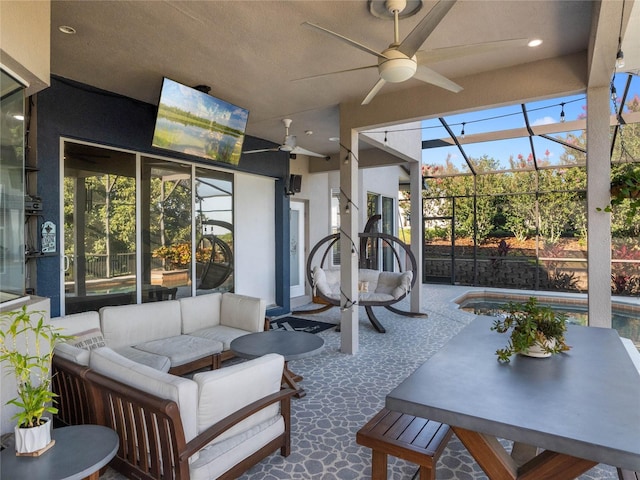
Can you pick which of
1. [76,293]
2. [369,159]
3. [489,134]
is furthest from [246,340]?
[489,134]

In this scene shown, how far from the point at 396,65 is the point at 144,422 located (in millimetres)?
2575

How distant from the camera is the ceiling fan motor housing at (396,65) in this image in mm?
2408

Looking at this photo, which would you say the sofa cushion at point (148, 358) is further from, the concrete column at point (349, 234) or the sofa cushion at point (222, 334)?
the concrete column at point (349, 234)

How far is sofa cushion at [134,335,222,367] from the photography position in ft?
11.5

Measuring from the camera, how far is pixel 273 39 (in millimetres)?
3150

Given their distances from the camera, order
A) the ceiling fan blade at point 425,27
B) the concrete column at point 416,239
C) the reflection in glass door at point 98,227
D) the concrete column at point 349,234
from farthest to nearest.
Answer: the concrete column at point 416,239
the concrete column at point 349,234
the reflection in glass door at point 98,227
the ceiling fan blade at point 425,27

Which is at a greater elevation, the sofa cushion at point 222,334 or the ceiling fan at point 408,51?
the ceiling fan at point 408,51

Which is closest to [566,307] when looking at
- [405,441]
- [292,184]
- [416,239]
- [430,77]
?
[416,239]

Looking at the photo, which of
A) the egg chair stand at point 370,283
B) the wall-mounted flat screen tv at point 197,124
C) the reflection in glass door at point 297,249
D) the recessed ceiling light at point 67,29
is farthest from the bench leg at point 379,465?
the reflection in glass door at point 297,249

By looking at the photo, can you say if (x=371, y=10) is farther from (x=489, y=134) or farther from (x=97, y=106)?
(x=489, y=134)

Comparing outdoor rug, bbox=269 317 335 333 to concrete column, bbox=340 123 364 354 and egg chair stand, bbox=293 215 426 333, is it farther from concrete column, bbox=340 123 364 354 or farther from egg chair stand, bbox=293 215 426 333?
concrete column, bbox=340 123 364 354

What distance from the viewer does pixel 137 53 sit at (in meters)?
3.38

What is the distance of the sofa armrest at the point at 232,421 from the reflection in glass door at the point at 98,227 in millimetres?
2976

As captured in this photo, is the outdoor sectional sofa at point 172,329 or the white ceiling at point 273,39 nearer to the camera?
the white ceiling at point 273,39
